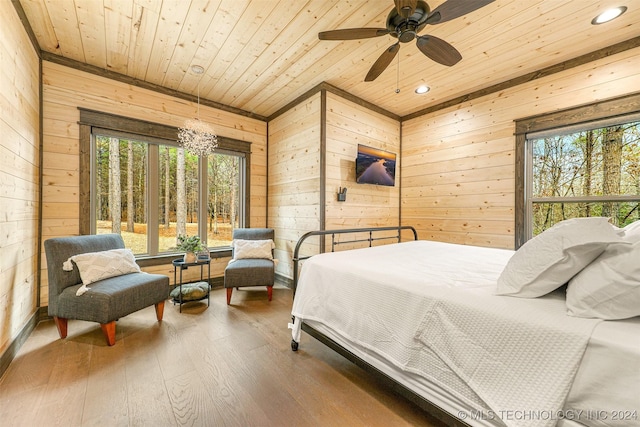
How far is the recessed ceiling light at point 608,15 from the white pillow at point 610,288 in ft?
8.07

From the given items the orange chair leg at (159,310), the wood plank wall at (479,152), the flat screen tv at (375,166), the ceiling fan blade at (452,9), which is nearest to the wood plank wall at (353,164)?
the flat screen tv at (375,166)

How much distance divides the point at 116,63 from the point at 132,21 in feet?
2.92

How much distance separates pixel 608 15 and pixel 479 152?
1.58 metres

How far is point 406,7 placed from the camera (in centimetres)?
160

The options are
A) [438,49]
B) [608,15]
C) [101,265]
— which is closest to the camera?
[438,49]

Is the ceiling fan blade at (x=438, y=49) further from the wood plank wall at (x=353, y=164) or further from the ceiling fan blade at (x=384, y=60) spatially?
the wood plank wall at (x=353, y=164)

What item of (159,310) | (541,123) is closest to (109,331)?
(159,310)

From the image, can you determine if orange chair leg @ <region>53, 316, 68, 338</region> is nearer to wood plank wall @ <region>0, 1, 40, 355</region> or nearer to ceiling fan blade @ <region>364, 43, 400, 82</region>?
wood plank wall @ <region>0, 1, 40, 355</region>

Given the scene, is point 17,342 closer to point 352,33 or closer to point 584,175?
point 352,33

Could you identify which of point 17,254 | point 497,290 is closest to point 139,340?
point 17,254

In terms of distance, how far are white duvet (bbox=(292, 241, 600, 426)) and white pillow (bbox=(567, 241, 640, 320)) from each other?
6 cm

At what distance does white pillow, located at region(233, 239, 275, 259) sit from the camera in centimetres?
349

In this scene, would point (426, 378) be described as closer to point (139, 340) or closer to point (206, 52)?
point (139, 340)

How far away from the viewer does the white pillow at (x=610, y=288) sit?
88 cm
